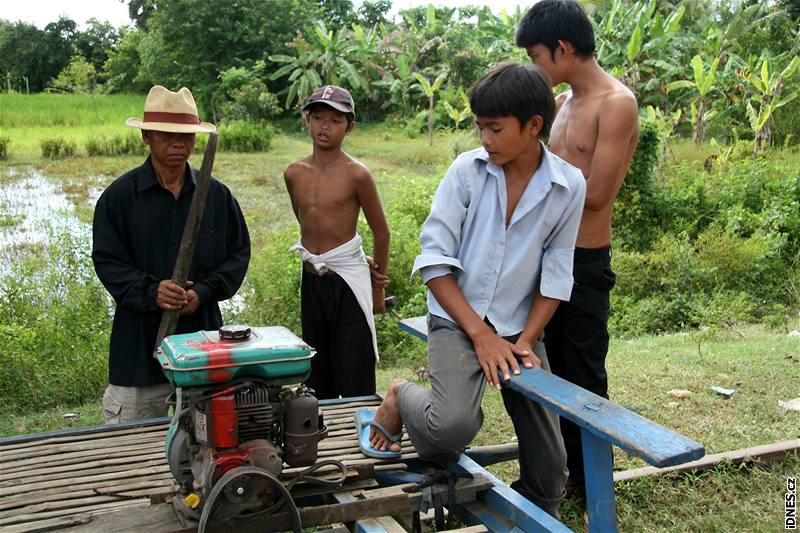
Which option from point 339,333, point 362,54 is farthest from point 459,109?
point 339,333

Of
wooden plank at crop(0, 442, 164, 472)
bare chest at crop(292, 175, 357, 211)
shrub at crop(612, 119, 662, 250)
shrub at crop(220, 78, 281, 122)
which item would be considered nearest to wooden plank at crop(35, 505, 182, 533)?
wooden plank at crop(0, 442, 164, 472)

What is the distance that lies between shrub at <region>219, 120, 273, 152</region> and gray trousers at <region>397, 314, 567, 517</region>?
15.6 metres

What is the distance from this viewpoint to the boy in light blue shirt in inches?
101

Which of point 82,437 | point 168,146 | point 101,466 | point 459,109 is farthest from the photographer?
point 459,109

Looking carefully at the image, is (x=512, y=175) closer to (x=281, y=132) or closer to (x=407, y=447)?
(x=407, y=447)

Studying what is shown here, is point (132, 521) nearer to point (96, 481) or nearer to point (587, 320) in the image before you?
point (96, 481)

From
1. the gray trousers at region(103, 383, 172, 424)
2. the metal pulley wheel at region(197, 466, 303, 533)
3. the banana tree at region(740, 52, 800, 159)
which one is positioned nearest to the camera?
the metal pulley wheel at region(197, 466, 303, 533)

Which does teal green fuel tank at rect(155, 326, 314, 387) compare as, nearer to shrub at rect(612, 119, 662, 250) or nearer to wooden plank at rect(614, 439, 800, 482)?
wooden plank at rect(614, 439, 800, 482)

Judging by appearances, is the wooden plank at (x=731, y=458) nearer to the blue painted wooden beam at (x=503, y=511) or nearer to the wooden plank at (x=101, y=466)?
the blue painted wooden beam at (x=503, y=511)

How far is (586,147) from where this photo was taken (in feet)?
10.0

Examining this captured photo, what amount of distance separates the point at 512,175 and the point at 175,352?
1237 mm

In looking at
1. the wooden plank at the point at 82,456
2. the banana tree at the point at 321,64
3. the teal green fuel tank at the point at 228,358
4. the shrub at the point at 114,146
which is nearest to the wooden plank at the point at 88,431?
the wooden plank at the point at 82,456

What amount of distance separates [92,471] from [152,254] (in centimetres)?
96

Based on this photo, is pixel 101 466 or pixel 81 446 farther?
pixel 81 446
